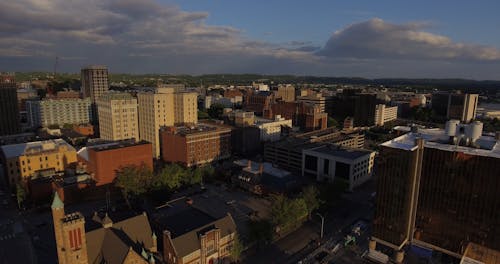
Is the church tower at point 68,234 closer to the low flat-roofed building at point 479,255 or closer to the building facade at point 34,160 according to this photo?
the building facade at point 34,160

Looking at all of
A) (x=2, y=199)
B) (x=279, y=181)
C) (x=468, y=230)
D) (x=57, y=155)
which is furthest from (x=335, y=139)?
(x=2, y=199)

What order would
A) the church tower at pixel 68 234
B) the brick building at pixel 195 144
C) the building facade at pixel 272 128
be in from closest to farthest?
the church tower at pixel 68 234 → the brick building at pixel 195 144 → the building facade at pixel 272 128

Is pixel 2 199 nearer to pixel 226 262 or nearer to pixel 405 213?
pixel 226 262

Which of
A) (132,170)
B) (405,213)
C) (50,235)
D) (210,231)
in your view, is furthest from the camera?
(132,170)

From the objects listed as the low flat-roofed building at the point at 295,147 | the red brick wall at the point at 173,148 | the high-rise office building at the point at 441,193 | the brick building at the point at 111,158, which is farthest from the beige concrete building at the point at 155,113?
the high-rise office building at the point at 441,193

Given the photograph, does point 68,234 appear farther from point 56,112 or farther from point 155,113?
point 56,112

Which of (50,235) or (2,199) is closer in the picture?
(50,235)

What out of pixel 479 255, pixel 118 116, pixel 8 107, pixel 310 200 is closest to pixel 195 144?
pixel 118 116
